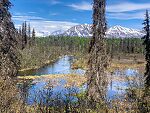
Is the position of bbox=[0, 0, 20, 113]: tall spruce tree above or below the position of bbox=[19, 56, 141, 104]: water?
above

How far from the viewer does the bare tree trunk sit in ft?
130

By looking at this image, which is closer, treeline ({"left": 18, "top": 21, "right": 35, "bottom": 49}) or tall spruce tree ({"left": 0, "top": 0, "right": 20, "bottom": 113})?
tall spruce tree ({"left": 0, "top": 0, "right": 20, "bottom": 113})

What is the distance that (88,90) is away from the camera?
39.9 meters

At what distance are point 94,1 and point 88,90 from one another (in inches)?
418

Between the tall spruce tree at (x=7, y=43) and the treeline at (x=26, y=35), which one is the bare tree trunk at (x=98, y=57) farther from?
the treeline at (x=26, y=35)

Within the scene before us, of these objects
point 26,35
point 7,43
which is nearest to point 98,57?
point 7,43

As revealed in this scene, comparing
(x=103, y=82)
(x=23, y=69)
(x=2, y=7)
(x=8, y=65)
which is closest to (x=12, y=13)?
(x=2, y=7)

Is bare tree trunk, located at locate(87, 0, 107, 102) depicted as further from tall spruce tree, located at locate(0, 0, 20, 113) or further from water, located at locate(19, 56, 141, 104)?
tall spruce tree, located at locate(0, 0, 20, 113)

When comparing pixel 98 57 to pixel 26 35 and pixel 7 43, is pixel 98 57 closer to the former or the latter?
pixel 7 43

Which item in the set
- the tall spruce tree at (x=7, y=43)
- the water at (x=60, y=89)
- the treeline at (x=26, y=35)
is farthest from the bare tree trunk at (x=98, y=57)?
the treeline at (x=26, y=35)

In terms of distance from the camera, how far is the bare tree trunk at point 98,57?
39.8 metres

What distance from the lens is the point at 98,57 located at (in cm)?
4009

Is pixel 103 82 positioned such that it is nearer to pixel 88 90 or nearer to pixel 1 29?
pixel 88 90

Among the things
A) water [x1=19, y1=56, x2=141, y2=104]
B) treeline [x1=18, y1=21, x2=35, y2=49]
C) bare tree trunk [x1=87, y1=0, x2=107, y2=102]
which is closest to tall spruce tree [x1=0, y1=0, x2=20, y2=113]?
water [x1=19, y1=56, x2=141, y2=104]
